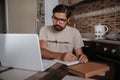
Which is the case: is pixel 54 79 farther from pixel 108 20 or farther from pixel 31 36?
pixel 108 20

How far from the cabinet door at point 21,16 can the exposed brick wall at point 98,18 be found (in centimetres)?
101

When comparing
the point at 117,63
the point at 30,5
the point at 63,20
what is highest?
the point at 30,5


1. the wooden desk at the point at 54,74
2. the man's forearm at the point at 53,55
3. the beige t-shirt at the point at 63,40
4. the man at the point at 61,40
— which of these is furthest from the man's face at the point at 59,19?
the wooden desk at the point at 54,74

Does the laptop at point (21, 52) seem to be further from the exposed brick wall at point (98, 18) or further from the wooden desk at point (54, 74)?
the exposed brick wall at point (98, 18)

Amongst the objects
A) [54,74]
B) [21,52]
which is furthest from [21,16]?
[54,74]

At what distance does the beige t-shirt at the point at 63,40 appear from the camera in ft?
6.10

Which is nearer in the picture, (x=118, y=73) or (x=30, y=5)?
(x=118, y=73)

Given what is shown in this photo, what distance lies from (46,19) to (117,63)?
7.97 feet

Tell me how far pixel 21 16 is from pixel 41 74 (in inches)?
143

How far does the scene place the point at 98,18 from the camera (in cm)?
314

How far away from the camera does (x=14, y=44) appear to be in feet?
3.30

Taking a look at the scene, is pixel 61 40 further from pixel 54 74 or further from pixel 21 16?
pixel 21 16

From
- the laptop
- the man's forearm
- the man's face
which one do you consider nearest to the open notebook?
the laptop

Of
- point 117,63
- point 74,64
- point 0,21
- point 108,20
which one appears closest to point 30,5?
point 0,21
